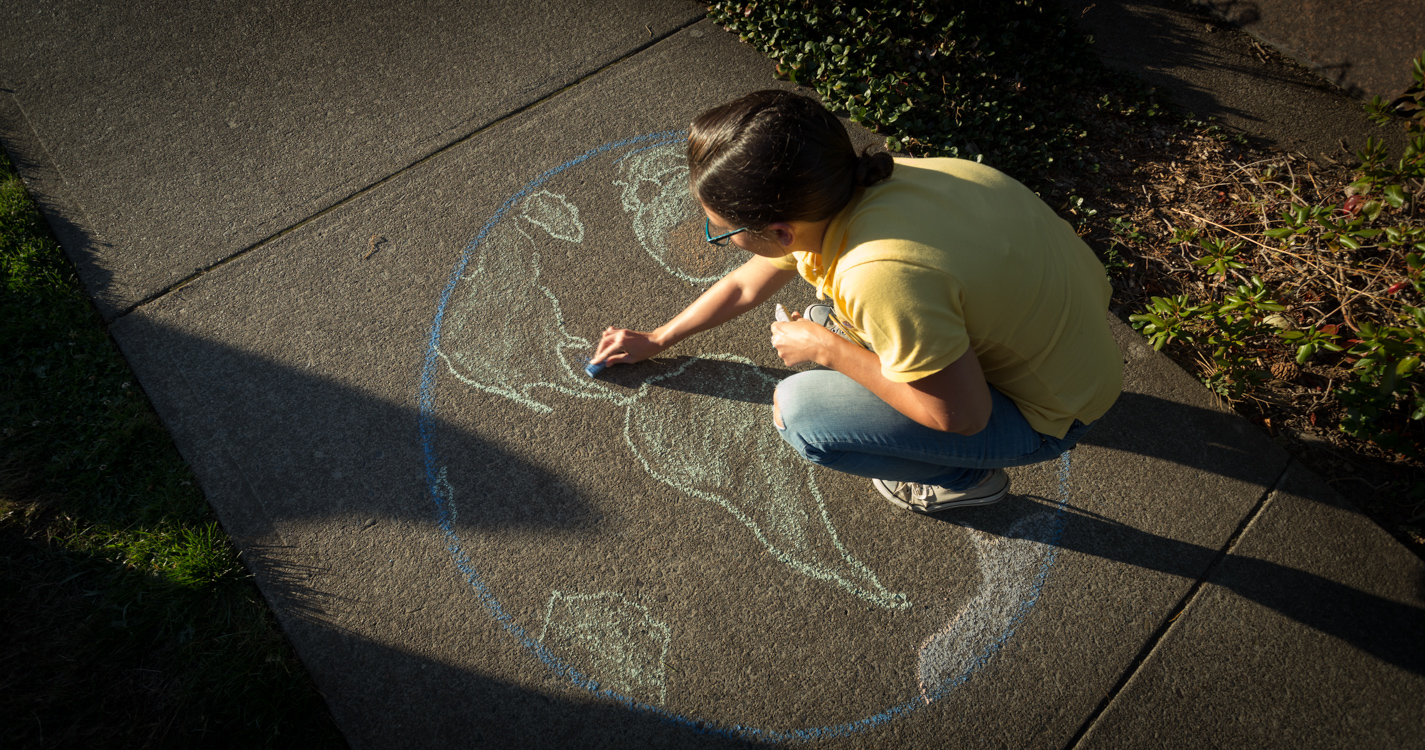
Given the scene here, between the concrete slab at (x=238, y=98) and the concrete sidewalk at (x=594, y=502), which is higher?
the concrete slab at (x=238, y=98)

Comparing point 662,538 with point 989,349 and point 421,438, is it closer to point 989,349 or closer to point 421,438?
point 421,438

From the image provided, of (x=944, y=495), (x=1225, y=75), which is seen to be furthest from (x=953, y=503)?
(x=1225, y=75)

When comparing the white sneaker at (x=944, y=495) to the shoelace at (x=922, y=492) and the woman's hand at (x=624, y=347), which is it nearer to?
the shoelace at (x=922, y=492)

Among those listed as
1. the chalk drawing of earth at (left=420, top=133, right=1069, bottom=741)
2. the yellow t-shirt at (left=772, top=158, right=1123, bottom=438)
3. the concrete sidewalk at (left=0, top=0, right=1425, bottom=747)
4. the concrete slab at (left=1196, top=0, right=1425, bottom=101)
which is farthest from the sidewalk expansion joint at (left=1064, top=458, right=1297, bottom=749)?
the concrete slab at (left=1196, top=0, right=1425, bottom=101)

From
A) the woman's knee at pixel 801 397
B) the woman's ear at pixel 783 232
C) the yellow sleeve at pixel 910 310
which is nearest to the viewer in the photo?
the yellow sleeve at pixel 910 310

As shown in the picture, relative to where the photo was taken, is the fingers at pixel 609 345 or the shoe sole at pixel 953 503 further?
the fingers at pixel 609 345

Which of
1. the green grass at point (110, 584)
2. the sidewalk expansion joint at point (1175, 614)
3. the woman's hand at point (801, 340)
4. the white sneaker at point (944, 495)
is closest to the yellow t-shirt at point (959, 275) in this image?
the woman's hand at point (801, 340)

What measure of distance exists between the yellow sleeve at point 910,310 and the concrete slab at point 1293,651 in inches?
58.2

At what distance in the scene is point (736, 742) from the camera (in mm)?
1999

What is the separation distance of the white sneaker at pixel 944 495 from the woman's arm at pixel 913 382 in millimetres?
627

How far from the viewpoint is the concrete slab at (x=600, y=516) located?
81.0 inches

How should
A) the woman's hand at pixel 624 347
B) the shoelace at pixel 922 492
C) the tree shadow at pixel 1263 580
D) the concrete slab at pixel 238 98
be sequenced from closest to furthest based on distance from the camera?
the tree shadow at pixel 1263 580 < the shoelace at pixel 922 492 < the woman's hand at pixel 624 347 < the concrete slab at pixel 238 98

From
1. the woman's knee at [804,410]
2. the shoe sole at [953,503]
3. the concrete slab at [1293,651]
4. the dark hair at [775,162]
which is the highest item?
the dark hair at [775,162]

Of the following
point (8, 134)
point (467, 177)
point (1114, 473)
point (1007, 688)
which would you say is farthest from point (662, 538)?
point (8, 134)
